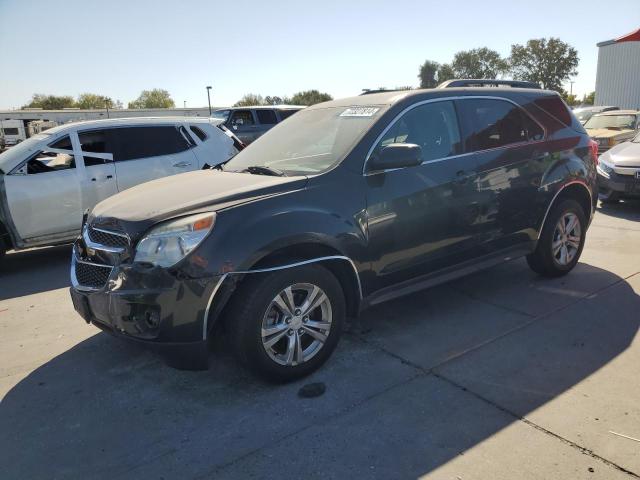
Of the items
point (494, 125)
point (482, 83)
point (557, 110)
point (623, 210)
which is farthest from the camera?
point (623, 210)

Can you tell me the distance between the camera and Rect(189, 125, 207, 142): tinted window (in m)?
7.96

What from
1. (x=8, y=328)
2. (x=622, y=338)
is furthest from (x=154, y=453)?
(x=622, y=338)

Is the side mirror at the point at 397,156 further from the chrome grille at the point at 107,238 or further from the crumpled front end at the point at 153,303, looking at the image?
the chrome grille at the point at 107,238

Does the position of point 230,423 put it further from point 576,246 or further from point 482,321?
point 576,246

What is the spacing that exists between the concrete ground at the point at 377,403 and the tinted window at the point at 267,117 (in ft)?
39.0

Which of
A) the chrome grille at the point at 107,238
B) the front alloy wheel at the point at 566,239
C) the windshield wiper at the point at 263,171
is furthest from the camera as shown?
the front alloy wheel at the point at 566,239

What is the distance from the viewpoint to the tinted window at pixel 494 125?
425 centimetres

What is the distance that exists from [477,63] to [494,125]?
98.8 meters

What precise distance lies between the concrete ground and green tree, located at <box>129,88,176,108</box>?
11543 cm

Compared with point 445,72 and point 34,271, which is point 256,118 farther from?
point 445,72

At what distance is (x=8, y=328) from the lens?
15.1ft

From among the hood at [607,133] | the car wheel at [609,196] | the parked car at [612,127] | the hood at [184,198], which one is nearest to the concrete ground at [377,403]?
the hood at [184,198]

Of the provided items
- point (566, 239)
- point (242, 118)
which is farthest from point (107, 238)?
point (242, 118)

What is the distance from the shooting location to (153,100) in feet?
377
